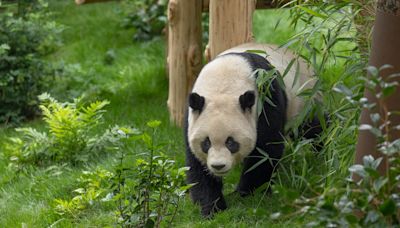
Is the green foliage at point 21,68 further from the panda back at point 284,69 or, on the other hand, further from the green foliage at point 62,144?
the panda back at point 284,69

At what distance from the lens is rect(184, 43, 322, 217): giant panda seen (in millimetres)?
4547

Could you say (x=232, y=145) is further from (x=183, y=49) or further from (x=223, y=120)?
(x=183, y=49)

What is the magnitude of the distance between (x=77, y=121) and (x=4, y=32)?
2031 millimetres

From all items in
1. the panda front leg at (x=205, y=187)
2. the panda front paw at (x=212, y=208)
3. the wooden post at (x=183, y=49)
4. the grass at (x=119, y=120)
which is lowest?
the grass at (x=119, y=120)

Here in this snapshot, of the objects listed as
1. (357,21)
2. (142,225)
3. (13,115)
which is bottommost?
(13,115)

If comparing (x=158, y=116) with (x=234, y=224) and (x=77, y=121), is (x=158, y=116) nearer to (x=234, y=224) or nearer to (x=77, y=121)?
(x=77, y=121)

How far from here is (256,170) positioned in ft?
16.6

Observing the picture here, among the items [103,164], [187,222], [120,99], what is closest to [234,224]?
[187,222]

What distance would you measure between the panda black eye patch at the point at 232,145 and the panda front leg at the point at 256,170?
0.30 meters

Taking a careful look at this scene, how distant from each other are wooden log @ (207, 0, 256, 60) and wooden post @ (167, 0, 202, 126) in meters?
0.69

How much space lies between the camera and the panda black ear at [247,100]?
454cm

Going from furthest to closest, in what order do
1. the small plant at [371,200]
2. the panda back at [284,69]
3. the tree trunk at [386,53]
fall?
1. the panda back at [284,69]
2. the tree trunk at [386,53]
3. the small plant at [371,200]

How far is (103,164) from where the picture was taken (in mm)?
5785

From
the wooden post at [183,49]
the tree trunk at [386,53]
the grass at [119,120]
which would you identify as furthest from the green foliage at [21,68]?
the tree trunk at [386,53]
